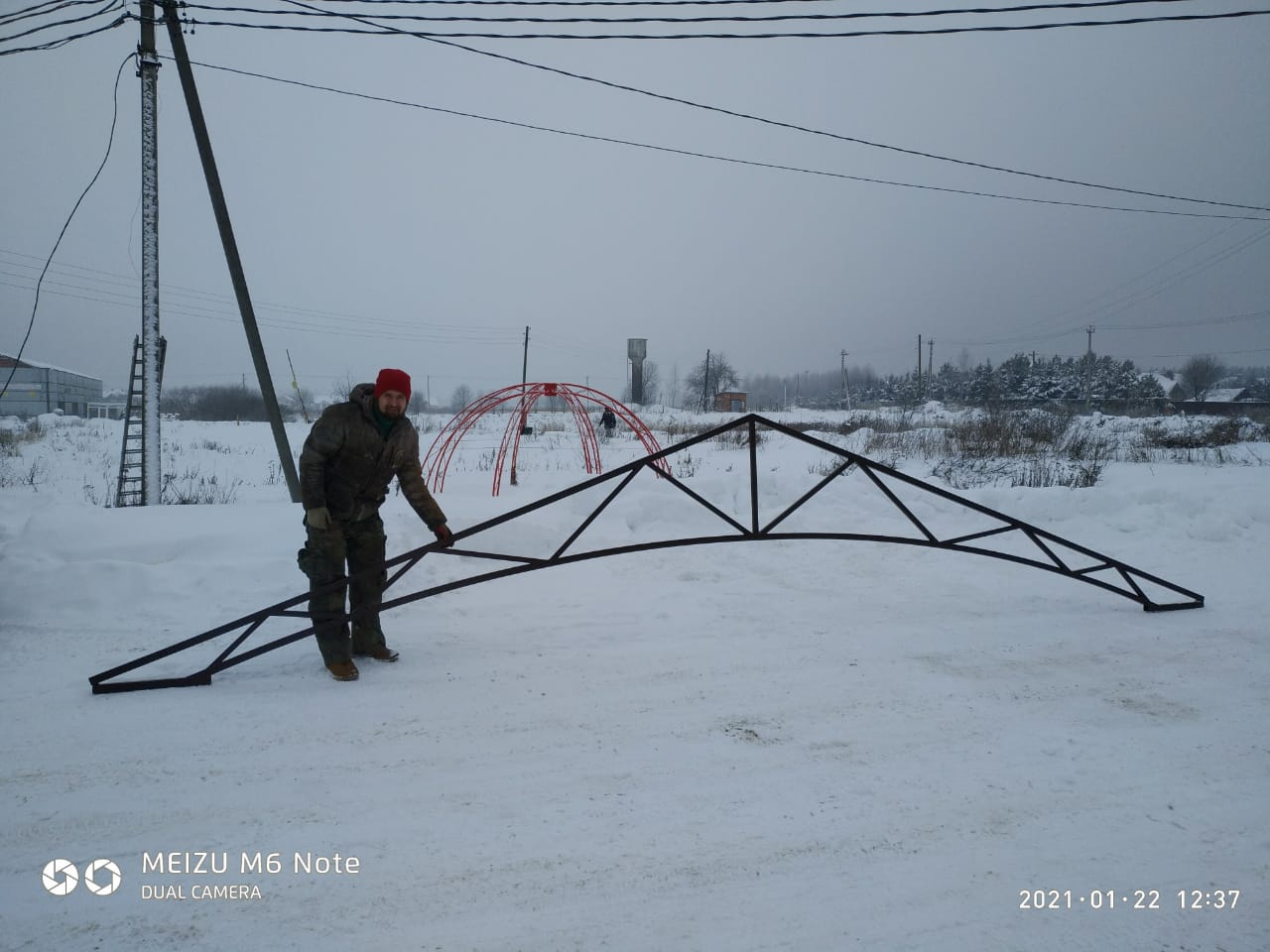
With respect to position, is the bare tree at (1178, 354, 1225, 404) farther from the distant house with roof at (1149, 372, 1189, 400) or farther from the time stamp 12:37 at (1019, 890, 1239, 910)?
the time stamp 12:37 at (1019, 890, 1239, 910)

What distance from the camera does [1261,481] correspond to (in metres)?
9.30

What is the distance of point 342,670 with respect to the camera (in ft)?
13.8

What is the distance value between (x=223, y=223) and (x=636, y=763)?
27.9ft

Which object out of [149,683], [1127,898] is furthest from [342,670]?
[1127,898]

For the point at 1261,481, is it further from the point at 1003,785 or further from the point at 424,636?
the point at 424,636

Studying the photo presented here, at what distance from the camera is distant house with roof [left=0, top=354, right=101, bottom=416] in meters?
41.0

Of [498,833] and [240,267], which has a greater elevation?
[240,267]

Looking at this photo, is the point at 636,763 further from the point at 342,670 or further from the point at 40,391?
the point at 40,391

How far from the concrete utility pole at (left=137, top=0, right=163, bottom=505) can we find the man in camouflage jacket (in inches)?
231

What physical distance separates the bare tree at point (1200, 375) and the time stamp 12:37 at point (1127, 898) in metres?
78.7

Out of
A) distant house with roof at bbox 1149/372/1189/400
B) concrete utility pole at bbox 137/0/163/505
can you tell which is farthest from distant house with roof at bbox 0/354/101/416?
distant house with roof at bbox 1149/372/1189/400

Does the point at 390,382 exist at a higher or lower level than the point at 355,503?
higher

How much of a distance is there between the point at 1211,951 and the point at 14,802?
4.76 m

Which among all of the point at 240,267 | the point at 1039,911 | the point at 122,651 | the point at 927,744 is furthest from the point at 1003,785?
the point at 240,267
